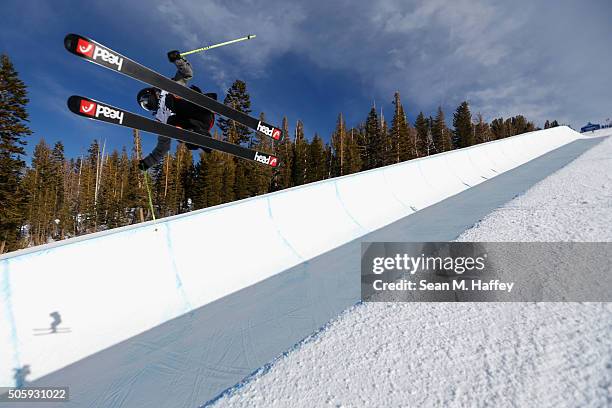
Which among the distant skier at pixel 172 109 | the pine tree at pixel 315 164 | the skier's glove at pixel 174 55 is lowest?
the distant skier at pixel 172 109

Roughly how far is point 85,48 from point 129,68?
1.80ft

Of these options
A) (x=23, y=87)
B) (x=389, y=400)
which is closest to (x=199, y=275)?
(x=389, y=400)

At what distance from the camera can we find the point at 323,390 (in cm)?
179

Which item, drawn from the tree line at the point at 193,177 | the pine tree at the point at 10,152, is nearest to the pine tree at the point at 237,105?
the tree line at the point at 193,177

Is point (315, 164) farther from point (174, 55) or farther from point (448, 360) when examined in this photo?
point (448, 360)

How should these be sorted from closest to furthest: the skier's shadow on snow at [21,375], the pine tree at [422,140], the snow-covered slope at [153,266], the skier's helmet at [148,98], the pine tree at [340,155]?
the skier's shadow on snow at [21,375], the snow-covered slope at [153,266], the skier's helmet at [148,98], the pine tree at [340,155], the pine tree at [422,140]

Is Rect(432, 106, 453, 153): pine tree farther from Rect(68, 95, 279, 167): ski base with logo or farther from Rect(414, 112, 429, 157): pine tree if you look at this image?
Rect(68, 95, 279, 167): ski base with logo

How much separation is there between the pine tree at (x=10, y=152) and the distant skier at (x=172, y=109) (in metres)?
24.4

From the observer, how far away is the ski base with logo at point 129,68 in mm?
3469

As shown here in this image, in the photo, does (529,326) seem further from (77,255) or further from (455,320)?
(77,255)

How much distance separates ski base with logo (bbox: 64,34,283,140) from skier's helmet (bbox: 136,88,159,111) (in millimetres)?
396

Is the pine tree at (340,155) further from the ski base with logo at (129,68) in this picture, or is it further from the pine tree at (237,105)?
the ski base with logo at (129,68)

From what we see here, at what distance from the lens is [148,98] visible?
4.72m

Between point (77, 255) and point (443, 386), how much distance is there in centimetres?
448
